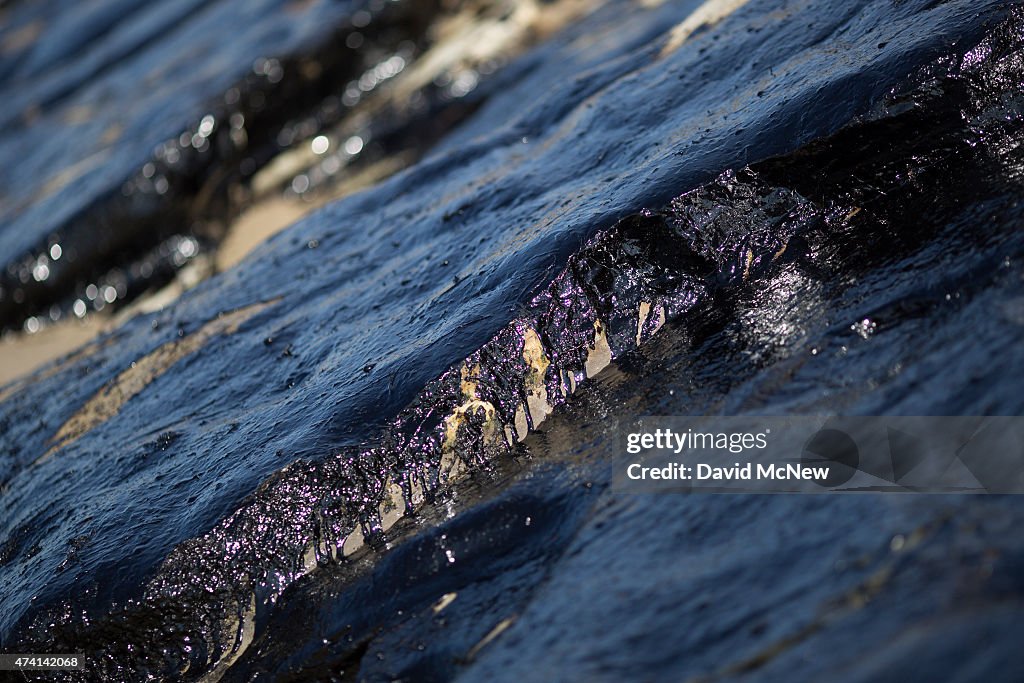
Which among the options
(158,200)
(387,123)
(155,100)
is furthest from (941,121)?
(155,100)

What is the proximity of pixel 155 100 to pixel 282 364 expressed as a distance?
14.1 ft

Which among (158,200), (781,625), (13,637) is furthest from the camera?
(158,200)

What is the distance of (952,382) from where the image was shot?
1816 mm

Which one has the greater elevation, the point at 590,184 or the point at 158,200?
the point at 158,200

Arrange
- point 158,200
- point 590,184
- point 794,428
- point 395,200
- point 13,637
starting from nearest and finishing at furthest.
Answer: point 794,428
point 13,637
point 590,184
point 395,200
point 158,200

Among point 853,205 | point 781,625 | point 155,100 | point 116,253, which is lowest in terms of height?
point 781,625

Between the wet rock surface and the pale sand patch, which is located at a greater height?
the pale sand patch

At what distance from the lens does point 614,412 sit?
223 centimetres

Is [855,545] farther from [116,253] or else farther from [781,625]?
[116,253]

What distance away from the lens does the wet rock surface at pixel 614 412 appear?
1.64 meters

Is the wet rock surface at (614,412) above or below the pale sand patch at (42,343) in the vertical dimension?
below

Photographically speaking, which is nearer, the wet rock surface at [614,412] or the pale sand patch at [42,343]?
the wet rock surface at [614,412]

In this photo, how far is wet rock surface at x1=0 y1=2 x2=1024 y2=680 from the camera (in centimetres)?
164

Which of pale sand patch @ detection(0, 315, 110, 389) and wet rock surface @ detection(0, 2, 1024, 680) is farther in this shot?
pale sand patch @ detection(0, 315, 110, 389)
